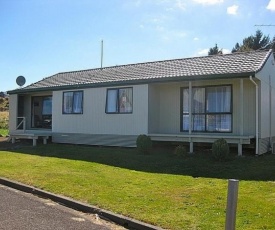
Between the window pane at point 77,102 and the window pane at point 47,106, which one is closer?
the window pane at point 77,102

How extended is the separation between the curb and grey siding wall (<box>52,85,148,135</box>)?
24.7 ft

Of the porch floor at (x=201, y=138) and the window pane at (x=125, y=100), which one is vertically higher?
the window pane at (x=125, y=100)

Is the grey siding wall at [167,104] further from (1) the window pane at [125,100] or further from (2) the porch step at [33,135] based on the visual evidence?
(2) the porch step at [33,135]

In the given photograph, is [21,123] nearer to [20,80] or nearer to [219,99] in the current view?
[20,80]

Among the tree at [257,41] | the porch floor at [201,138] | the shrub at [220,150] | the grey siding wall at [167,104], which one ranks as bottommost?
the shrub at [220,150]

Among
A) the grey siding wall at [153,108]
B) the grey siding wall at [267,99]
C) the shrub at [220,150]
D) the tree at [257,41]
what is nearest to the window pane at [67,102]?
the grey siding wall at [153,108]

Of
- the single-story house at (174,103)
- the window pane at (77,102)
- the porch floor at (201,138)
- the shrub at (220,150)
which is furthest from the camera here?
the window pane at (77,102)

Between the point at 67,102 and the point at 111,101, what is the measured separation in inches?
131

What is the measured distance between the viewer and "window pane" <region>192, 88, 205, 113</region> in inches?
624

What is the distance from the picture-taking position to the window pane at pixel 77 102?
63.0 ft

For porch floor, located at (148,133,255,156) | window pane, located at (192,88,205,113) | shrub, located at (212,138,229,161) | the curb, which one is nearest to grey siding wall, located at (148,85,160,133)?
porch floor, located at (148,133,255,156)

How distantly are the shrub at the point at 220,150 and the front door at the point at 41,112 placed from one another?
12927 millimetres

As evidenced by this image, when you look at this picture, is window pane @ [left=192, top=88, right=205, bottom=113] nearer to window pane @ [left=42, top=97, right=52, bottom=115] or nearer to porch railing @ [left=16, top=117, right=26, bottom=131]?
window pane @ [left=42, top=97, right=52, bottom=115]

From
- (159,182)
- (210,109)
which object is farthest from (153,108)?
(159,182)
